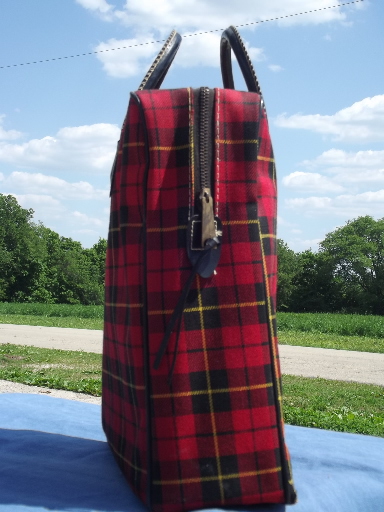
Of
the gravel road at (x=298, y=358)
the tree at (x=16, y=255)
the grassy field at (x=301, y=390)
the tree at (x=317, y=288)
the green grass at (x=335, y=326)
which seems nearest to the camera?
the grassy field at (x=301, y=390)

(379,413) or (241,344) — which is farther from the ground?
(241,344)

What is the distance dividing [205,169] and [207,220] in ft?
0.58

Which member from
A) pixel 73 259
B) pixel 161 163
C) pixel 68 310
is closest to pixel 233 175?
pixel 161 163

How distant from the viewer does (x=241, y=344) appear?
1908 mm

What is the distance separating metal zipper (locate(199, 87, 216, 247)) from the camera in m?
1.87

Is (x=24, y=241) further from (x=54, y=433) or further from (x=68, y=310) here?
(x=54, y=433)

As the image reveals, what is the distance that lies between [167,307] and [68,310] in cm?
2469

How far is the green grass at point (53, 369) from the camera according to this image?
5352mm

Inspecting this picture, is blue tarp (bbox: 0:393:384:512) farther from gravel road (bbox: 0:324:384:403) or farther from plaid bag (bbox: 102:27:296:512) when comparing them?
gravel road (bbox: 0:324:384:403)

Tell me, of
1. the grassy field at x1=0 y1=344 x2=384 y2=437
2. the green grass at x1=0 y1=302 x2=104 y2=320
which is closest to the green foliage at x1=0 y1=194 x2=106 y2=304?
the green grass at x1=0 y1=302 x2=104 y2=320

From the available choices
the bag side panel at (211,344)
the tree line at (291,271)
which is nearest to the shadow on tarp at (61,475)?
the bag side panel at (211,344)

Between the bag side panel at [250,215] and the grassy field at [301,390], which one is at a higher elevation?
the bag side panel at [250,215]

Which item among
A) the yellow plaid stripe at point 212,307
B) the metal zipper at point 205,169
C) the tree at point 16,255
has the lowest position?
the yellow plaid stripe at point 212,307

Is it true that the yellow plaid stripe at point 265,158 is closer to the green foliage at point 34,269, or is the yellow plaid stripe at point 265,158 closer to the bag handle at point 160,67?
the bag handle at point 160,67
